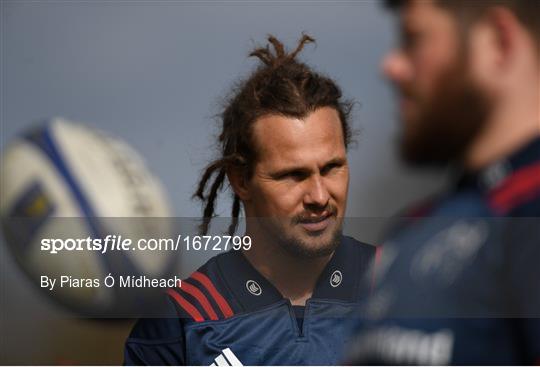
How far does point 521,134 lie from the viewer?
3.84 ft

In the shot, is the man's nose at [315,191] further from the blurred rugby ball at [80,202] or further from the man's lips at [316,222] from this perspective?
the blurred rugby ball at [80,202]

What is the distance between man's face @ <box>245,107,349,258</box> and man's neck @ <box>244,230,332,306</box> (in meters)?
0.02

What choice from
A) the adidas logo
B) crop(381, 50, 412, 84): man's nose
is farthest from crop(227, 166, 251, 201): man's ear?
crop(381, 50, 412, 84): man's nose

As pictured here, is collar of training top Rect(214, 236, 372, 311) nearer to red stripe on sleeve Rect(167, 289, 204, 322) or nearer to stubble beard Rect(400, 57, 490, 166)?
red stripe on sleeve Rect(167, 289, 204, 322)

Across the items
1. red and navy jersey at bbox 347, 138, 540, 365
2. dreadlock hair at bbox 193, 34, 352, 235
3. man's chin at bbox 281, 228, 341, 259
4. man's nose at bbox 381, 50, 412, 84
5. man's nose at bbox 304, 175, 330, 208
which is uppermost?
dreadlock hair at bbox 193, 34, 352, 235

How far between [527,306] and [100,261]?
1.81 metres

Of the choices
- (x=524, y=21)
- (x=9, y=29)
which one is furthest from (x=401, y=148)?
(x=9, y=29)

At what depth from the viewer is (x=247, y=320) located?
9.21 ft

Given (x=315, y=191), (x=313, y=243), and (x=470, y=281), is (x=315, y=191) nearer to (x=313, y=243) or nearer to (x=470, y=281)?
(x=313, y=243)

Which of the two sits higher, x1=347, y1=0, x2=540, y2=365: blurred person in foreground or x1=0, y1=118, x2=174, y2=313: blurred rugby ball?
x1=0, y1=118, x2=174, y2=313: blurred rugby ball

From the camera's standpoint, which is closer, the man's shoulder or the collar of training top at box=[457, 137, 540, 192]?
the collar of training top at box=[457, 137, 540, 192]

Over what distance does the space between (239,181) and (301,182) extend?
190mm

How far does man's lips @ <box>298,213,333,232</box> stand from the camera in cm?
279

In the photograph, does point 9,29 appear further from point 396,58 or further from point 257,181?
point 396,58
